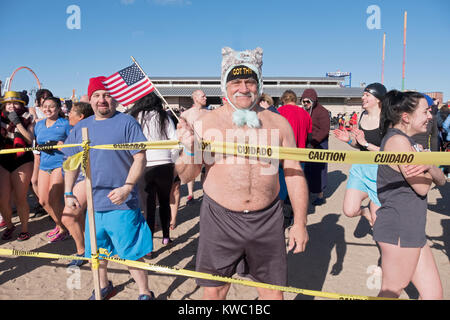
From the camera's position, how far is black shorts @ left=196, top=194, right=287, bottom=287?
2.10m

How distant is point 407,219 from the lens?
2119 millimetres

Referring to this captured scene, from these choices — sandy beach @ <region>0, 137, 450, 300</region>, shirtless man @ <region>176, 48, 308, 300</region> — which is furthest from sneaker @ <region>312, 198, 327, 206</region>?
shirtless man @ <region>176, 48, 308, 300</region>

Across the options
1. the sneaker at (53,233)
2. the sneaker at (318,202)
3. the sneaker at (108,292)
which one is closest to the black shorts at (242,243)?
the sneaker at (108,292)

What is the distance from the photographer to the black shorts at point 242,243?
210 cm

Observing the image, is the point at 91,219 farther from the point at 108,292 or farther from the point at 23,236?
the point at 23,236

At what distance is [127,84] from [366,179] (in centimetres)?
298

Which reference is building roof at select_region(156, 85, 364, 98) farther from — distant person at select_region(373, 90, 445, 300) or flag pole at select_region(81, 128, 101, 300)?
distant person at select_region(373, 90, 445, 300)

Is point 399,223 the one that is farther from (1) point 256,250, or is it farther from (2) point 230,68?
(2) point 230,68

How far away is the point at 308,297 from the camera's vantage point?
3.21 m

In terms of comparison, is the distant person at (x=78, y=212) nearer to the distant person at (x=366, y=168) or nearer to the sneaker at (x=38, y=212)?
the sneaker at (x=38, y=212)

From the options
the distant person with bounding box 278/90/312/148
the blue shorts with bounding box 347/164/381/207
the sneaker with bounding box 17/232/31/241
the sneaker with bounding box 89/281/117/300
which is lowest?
the sneaker with bounding box 89/281/117/300

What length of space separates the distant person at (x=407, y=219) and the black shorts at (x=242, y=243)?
0.81 metres

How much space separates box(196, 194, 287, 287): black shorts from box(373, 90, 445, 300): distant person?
814 mm

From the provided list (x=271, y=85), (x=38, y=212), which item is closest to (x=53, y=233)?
(x=38, y=212)
